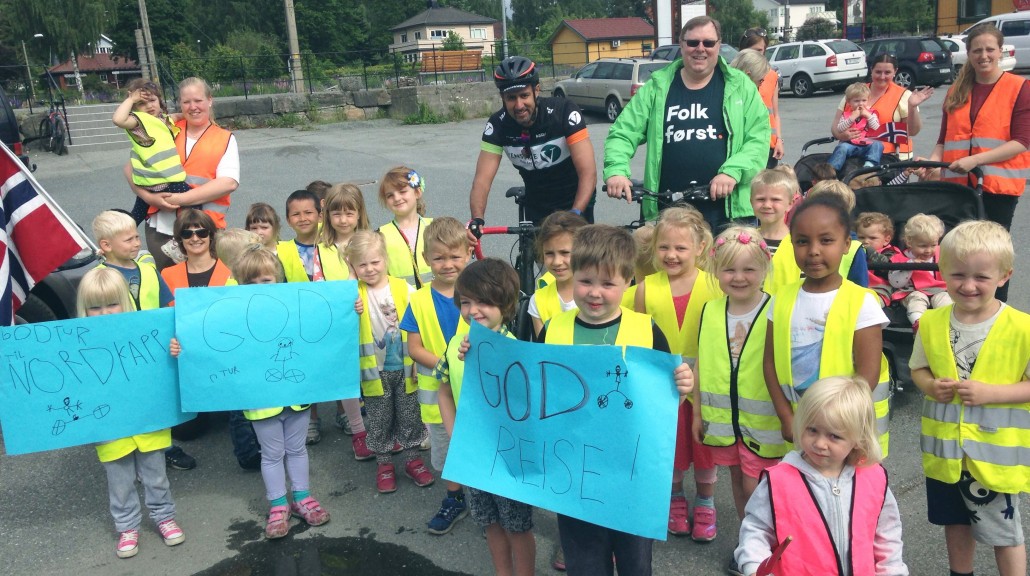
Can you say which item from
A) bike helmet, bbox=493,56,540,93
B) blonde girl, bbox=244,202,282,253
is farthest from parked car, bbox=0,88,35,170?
bike helmet, bbox=493,56,540,93

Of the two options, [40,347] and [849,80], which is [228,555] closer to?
[40,347]

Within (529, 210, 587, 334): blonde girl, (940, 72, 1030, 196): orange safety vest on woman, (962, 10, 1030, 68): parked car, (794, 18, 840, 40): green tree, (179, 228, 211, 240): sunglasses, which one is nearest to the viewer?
(529, 210, 587, 334): blonde girl

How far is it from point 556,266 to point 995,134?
11.3 ft

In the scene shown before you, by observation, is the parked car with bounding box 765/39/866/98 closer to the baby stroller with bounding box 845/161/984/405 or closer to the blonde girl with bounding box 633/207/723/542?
the baby stroller with bounding box 845/161/984/405

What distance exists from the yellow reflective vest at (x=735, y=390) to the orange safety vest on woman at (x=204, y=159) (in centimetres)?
361

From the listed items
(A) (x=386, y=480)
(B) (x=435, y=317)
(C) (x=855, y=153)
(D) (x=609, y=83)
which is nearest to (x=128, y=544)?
(A) (x=386, y=480)

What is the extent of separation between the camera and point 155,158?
541 centimetres

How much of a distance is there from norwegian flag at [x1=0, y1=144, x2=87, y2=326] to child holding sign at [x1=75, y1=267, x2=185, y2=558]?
0.65 metres

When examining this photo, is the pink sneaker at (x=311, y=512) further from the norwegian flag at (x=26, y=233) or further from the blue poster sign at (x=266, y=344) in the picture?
the norwegian flag at (x=26, y=233)

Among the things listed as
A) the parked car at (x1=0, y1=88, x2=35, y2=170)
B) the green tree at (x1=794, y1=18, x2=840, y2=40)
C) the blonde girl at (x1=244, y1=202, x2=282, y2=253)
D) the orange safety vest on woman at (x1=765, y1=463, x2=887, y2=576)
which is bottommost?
the orange safety vest on woman at (x1=765, y1=463, x2=887, y2=576)

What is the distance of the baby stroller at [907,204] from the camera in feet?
15.4

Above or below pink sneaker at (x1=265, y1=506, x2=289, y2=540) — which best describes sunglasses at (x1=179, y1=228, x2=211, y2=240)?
above

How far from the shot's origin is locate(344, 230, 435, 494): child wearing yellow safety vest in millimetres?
4328

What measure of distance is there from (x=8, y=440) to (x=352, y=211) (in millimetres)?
2101
